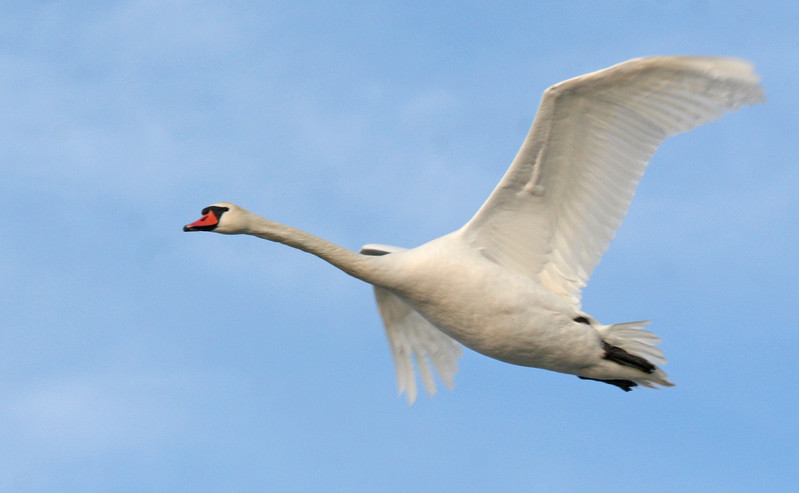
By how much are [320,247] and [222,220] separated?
109cm

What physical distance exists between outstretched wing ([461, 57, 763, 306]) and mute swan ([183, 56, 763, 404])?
0.01m

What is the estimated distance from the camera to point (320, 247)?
587 inches

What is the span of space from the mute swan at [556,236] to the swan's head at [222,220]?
1cm

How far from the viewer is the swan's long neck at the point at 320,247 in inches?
580

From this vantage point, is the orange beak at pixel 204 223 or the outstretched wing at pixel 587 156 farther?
the orange beak at pixel 204 223

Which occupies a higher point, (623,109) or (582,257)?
(623,109)

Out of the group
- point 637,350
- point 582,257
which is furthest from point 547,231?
point 637,350

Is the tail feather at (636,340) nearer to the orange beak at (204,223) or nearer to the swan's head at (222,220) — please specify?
the swan's head at (222,220)

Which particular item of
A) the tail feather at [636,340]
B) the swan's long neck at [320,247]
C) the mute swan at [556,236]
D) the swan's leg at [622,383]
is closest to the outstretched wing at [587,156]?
the mute swan at [556,236]

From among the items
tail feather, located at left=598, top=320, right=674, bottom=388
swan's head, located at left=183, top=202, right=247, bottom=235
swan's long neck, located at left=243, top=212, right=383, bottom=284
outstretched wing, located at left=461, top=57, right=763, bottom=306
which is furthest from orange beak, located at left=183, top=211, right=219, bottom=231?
tail feather, located at left=598, top=320, right=674, bottom=388

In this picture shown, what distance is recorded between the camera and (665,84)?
14.1 m

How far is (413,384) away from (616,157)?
3.99 m

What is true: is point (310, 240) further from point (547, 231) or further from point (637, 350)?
point (637, 350)

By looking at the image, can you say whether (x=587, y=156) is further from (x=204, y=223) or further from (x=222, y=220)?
(x=204, y=223)
